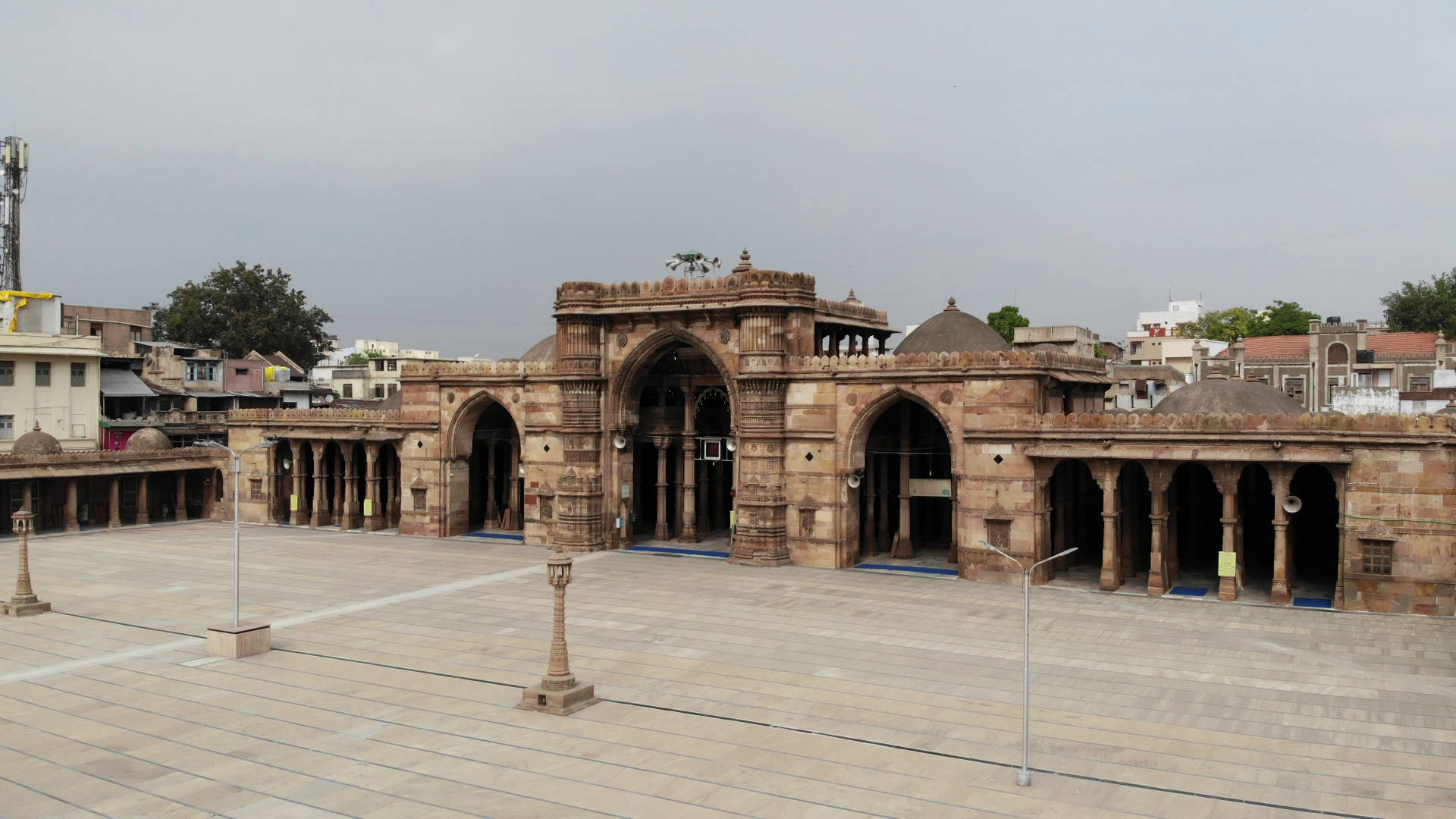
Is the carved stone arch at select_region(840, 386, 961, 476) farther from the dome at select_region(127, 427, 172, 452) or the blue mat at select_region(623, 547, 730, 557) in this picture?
the dome at select_region(127, 427, 172, 452)

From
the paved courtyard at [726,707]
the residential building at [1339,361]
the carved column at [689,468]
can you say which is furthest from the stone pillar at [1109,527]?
the residential building at [1339,361]

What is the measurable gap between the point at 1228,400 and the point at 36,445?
159 ft

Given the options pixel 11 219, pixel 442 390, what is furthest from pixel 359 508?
pixel 11 219

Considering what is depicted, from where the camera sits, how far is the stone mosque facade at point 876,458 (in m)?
28.4

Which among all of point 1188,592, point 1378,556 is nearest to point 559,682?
point 1188,592

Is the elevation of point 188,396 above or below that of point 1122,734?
above

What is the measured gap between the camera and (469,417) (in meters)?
44.8

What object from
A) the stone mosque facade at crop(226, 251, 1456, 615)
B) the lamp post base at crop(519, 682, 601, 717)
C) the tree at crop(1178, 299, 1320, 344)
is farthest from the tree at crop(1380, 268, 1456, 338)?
the lamp post base at crop(519, 682, 601, 717)

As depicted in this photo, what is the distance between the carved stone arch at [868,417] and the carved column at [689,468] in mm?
7516

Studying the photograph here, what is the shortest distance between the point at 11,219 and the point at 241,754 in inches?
2823

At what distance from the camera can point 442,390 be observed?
4472cm

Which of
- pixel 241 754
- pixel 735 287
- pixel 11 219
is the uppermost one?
pixel 11 219

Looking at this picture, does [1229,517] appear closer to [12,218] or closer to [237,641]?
[237,641]

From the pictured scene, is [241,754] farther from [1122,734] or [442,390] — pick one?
[442,390]
